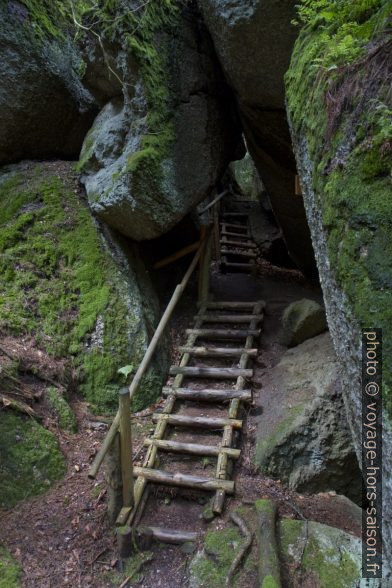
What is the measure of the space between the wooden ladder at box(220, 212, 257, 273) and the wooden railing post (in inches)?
301

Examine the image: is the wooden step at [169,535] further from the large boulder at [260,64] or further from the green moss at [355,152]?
the large boulder at [260,64]

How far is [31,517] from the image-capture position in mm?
3688

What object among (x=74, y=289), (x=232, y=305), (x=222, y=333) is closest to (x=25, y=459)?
(x=74, y=289)

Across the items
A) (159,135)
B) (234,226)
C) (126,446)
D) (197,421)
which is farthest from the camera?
(234,226)

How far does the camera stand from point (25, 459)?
4.00 meters

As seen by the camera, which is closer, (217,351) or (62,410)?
(62,410)

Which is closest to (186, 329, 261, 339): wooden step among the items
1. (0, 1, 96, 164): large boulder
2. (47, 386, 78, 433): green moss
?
(47, 386, 78, 433): green moss

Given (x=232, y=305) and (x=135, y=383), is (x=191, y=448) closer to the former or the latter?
(x=135, y=383)

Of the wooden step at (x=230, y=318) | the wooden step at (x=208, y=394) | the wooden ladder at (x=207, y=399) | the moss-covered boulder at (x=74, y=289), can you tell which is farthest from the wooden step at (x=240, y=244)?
the wooden step at (x=208, y=394)

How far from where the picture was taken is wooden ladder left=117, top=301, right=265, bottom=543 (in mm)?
3979

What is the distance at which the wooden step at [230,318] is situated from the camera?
21.8ft

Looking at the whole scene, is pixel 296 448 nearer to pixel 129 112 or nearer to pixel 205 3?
pixel 129 112

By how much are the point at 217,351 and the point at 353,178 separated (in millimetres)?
Result: 4013

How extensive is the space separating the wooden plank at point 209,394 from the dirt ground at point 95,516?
9.9 inches
